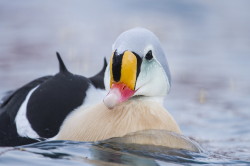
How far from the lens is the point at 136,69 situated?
208 inches

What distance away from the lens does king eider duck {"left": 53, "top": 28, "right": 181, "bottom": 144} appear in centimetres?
521

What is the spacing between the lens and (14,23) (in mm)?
12109

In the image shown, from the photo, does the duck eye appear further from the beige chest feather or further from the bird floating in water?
the beige chest feather

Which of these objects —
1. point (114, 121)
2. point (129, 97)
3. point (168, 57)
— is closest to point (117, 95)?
point (129, 97)

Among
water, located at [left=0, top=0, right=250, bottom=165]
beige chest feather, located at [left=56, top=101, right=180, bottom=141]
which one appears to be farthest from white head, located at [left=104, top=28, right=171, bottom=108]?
water, located at [left=0, top=0, right=250, bottom=165]

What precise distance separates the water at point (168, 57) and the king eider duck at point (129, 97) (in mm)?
215

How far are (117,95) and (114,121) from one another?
381 mm

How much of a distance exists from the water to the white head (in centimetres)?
39

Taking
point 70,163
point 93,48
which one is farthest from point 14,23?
point 70,163

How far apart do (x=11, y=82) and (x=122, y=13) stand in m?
3.55

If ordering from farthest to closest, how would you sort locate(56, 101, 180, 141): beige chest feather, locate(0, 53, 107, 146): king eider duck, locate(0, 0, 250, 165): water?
1. locate(0, 53, 107, 146): king eider duck
2. locate(56, 101, 180, 141): beige chest feather
3. locate(0, 0, 250, 165): water

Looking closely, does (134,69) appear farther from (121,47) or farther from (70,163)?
(70,163)

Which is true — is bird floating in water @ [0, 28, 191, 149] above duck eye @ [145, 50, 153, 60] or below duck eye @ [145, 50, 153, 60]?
below

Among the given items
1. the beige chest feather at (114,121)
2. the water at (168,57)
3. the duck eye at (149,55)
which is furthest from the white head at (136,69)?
the water at (168,57)
